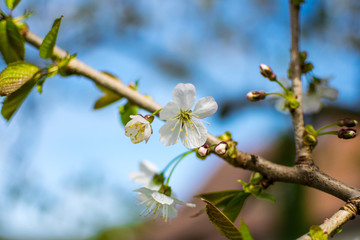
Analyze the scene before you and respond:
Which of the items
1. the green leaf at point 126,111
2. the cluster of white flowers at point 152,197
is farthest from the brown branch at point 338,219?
the green leaf at point 126,111

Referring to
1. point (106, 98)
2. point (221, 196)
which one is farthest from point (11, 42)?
point (221, 196)

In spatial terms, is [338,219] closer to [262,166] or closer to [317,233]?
[317,233]

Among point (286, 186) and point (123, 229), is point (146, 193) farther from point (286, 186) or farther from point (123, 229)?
point (123, 229)

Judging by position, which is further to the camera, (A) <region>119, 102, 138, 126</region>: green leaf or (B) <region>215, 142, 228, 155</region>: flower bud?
(A) <region>119, 102, 138, 126</region>: green leaf

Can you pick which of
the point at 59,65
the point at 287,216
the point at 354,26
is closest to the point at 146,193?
the point at 59,65

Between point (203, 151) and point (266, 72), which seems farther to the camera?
point (266, 72)

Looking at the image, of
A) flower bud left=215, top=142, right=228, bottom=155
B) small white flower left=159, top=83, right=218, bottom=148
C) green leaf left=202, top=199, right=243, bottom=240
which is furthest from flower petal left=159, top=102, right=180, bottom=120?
green leaf left=202, top=199, right=243, bottom=240

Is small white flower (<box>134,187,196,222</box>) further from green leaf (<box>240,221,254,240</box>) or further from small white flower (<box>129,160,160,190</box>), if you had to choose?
green leaf (<box>240,221,254,240</box>)
